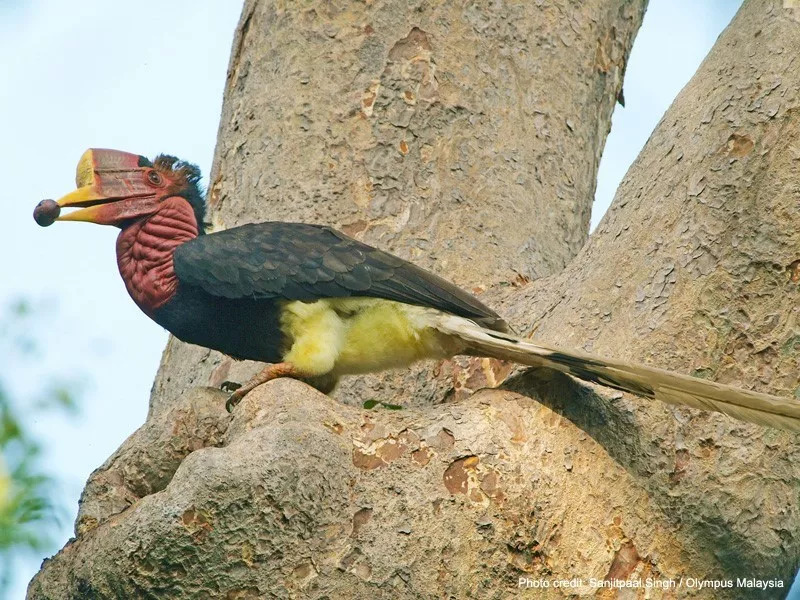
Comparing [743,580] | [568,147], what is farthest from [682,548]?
[568,147]

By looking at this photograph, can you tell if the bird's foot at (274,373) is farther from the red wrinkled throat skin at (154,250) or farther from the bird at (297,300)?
the red wrinkled throat skin at (154,250)

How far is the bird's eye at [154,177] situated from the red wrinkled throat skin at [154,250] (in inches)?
3.7

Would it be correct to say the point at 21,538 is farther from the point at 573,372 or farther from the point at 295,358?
the point at 573,372

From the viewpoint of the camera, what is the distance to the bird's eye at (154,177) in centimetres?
431

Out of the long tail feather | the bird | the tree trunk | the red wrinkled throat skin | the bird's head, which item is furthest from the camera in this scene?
the bird's head

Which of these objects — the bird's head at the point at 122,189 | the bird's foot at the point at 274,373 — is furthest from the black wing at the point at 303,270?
the bird's head at the point at 122,189

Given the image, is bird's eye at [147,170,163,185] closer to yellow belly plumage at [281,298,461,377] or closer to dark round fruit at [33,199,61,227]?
dark round fruit at [33,199,61,227]

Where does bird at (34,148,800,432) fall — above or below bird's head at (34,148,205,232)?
below

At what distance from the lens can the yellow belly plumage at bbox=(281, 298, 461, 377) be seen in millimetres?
3752

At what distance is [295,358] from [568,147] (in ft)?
4.85

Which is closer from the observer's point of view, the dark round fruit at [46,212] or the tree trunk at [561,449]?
the tree trunk at [561,449]

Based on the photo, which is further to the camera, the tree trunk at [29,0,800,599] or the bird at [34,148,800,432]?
the bird at [34,148,800,432]

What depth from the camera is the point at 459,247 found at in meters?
4.13

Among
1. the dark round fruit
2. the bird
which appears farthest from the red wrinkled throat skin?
the dark round fruit
